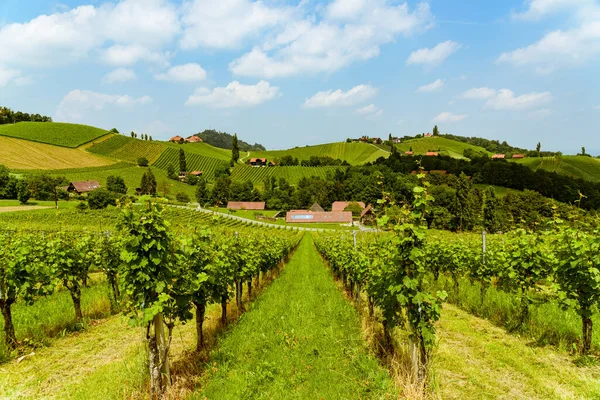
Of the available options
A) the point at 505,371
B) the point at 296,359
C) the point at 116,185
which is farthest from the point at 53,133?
the point at 505,371

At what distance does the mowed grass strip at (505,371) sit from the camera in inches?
205

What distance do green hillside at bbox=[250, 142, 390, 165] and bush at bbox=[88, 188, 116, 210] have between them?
91.9 m

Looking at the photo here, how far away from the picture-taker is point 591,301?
6.32m

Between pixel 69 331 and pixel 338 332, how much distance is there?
7223mm

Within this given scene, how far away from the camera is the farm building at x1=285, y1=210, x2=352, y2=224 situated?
7981cm

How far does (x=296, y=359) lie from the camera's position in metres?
6.65

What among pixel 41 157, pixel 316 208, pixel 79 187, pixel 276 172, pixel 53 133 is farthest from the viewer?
pixel 276 172

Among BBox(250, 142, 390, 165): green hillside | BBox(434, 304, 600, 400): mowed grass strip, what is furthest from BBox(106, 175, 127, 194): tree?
BBox(434, 304, 600, 400): mowed grass strip

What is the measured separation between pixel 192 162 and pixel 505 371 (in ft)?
405

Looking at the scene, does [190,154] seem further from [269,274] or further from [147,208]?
[147,208]

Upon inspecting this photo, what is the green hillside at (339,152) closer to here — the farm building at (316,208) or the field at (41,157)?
the farm building at (316,208)

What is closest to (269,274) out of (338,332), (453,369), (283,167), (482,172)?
(338,332)

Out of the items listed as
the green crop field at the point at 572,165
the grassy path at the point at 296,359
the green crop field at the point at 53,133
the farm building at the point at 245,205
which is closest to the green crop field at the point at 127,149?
the green crop field at the point at 53,133

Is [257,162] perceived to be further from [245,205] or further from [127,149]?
[127,149]
